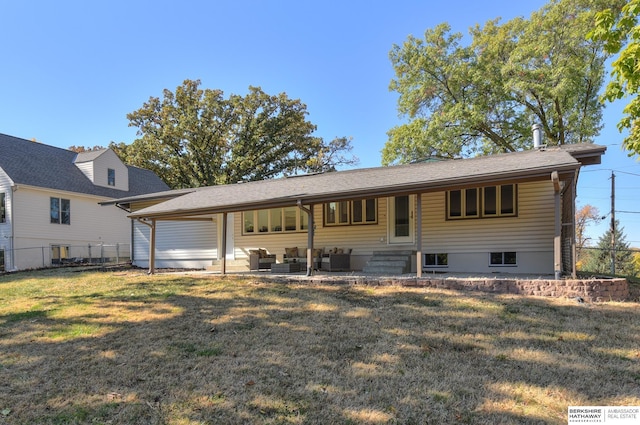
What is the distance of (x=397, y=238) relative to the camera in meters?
11.6

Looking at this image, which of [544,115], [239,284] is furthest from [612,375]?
[544,115]

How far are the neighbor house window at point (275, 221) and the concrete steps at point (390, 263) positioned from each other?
281 cm

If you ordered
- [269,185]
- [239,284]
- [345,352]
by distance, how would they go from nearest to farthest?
[345,352] < [239,284] < [269,185]

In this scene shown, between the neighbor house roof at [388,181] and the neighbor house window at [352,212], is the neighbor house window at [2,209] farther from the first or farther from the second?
the neighbor house window at [352,212]

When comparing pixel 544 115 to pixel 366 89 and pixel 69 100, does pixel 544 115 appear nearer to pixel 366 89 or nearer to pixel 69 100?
pixel 366 89

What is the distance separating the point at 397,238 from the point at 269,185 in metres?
4.78

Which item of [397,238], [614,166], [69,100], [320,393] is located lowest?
[320,393]

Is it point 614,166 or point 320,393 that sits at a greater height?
point 614,166

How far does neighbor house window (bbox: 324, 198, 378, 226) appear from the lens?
39.3 ft

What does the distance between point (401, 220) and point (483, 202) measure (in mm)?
2339

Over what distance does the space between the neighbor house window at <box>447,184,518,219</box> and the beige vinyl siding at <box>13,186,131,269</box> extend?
59.9 ft

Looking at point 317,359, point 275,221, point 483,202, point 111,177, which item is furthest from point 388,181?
point 111,177

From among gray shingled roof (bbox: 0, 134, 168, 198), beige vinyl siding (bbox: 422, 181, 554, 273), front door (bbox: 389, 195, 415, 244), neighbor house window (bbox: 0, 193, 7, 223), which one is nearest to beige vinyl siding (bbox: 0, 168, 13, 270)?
neighbor house window (bbox: 0, 193, 7, 223)

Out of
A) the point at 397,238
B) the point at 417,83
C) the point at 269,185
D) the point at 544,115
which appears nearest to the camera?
the point at 397,238
